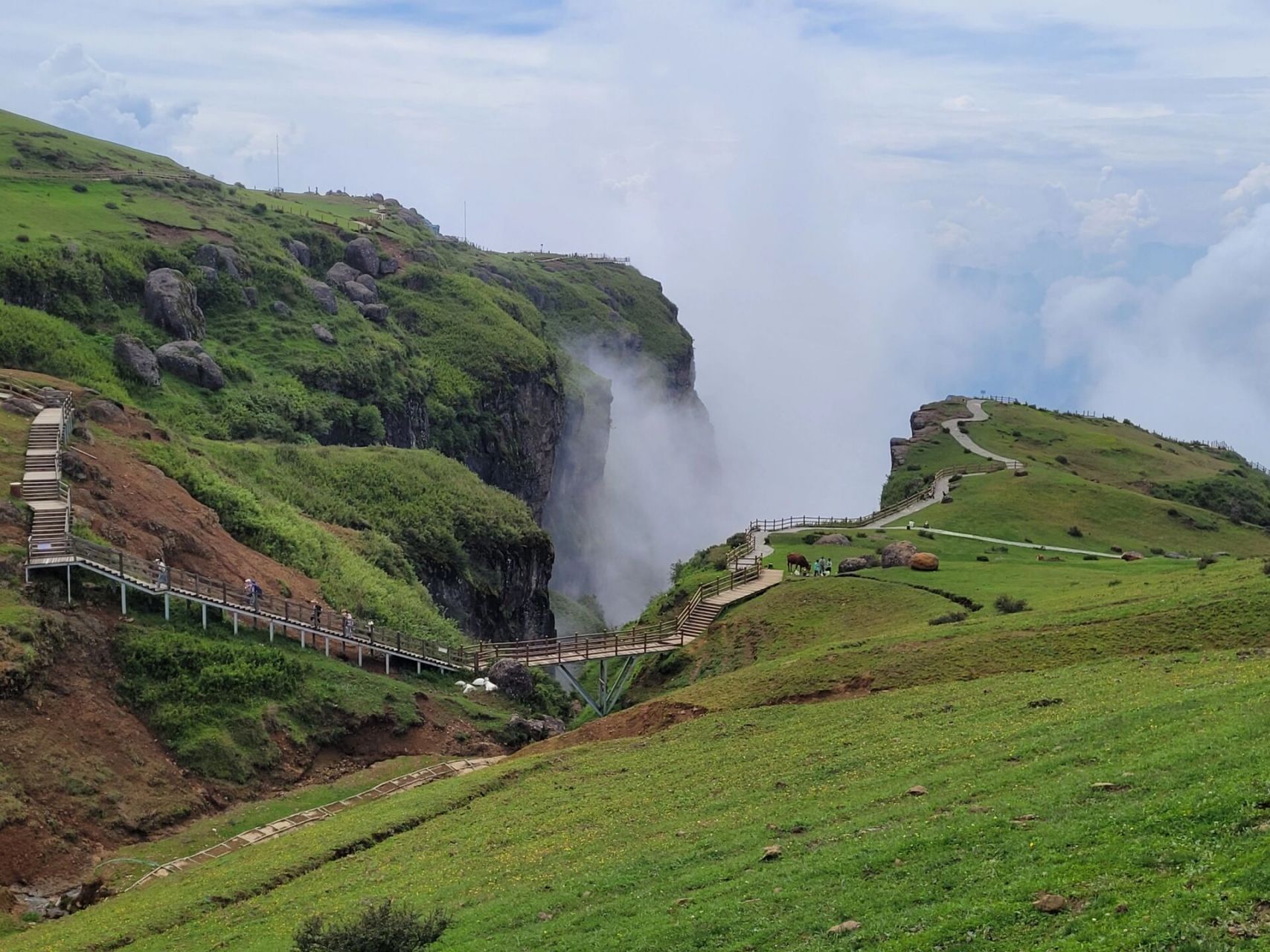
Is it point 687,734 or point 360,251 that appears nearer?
point 687,734

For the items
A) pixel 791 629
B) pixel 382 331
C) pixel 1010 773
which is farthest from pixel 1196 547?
A: pixel 382 331

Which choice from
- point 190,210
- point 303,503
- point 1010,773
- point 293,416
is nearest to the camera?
point 1010,773

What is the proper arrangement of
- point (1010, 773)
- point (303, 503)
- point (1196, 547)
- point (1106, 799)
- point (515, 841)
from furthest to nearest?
point (1196, 547), point (303, 503), point (515, 841), point (1010, 773), point (1106, 799)

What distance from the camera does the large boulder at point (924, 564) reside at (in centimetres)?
7494

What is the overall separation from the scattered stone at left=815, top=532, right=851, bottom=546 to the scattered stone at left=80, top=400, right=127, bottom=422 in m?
47.2

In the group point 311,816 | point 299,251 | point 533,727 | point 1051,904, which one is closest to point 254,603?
point 311,816

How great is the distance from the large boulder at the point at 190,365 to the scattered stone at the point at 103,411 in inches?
1576

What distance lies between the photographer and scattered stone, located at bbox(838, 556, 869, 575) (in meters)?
77.3

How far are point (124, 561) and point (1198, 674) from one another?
1649 inches

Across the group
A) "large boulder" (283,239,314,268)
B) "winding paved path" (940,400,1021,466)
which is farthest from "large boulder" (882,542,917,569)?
"large boulder" (283,239,314,268)

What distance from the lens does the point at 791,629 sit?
66.5 metres

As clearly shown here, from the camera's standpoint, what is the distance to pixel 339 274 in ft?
525

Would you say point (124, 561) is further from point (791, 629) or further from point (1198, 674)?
point (1198, 674)

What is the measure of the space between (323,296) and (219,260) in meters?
13.3
